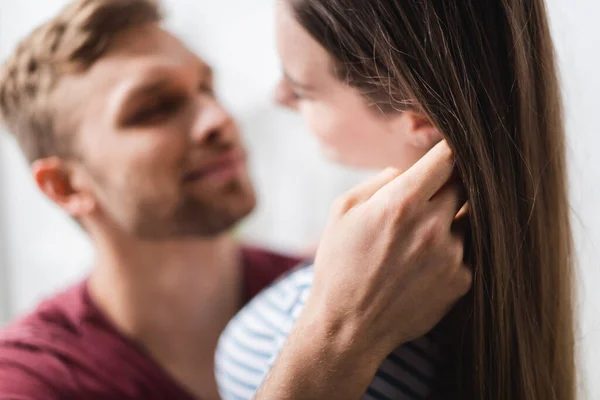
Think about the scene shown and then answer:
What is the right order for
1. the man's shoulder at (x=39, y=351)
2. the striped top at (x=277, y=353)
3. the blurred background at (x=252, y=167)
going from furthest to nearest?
the blurred background at (x=252, y=167) → the man's shoulder at (x=39, y=351) → the striped top at (x=277, y=353)

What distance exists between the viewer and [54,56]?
1084 millimetres

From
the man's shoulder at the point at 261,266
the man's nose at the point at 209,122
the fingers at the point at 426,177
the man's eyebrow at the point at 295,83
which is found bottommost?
the man's shoulder at the point at 261,266

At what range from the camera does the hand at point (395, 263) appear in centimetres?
61

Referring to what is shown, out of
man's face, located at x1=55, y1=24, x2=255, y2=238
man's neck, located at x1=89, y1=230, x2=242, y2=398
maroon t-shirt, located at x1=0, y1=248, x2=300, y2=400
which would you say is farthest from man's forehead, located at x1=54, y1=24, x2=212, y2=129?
maroon t-shirt, located at x1=0, y1=248, x2=300, y2=400

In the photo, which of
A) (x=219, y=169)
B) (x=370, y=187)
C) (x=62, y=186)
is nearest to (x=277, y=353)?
(x=370, y=187)

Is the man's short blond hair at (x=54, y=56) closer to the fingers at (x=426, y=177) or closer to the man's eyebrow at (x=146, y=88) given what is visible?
the man's eyebrow at (x=146, y=88)

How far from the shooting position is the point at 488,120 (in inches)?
24.6

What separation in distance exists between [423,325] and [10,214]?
148 cm

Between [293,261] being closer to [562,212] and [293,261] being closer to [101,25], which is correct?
[101,25]

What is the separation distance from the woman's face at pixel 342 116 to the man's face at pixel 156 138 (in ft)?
1.26

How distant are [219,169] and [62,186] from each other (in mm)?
337

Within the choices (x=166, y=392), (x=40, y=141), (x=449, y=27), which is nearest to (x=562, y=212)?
(x=449, y=27)

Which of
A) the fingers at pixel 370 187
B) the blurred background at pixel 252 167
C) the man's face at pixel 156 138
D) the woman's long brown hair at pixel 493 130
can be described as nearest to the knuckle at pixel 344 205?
the fingers at pixel 370 187

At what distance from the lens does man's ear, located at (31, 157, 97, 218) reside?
1171 mm
